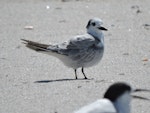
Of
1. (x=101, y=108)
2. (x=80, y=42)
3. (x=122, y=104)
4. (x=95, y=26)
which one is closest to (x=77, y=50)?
(x=80, y=42)

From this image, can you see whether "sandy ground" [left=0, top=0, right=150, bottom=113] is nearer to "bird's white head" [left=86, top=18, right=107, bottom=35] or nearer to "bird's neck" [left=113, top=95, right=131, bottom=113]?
"bird's white head" [left=86, top=18, right=107, bottom=35]

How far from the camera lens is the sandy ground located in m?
8.31

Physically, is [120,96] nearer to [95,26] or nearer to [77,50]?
[77,50]

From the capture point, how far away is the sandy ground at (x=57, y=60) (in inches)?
327

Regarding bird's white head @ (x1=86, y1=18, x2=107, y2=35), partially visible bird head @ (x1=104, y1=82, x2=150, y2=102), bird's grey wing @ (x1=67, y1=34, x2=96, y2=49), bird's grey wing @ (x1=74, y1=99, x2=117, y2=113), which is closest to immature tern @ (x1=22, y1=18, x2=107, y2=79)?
bird's grey wing @ (x1=67, y1=34, x2=96, y2=49)

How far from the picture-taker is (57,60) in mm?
10930

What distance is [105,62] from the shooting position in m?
10.6

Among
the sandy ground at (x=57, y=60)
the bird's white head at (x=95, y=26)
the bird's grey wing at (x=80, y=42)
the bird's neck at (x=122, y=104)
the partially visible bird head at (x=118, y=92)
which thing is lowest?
the sandy ground at (x=57, y=60)

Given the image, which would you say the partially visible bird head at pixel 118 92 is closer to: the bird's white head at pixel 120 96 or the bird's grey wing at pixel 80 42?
the bird's white head at pixel 120 96

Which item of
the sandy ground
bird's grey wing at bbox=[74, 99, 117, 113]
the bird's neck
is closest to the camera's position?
bird's grey wing at bbox=[74, 99, 117, 113]

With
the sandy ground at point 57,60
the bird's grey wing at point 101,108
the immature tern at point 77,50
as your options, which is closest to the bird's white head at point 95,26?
the immature tern at point 77,50

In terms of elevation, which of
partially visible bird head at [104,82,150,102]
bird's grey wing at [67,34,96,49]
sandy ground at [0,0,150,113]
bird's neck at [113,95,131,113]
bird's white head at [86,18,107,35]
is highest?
partially visible bird head at [104,82,150,102]

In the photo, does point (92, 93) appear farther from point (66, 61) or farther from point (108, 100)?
point (108, 100)

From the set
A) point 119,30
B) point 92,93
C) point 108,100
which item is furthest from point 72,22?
point 108,100
